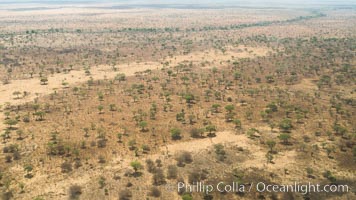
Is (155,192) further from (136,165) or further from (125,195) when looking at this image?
(136,165)

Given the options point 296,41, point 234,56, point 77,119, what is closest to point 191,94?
point 77,119

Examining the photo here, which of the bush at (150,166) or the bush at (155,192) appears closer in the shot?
the bush at (155,192)

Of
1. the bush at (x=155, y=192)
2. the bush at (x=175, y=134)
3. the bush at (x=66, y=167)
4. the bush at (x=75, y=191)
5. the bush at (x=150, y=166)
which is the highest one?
the bush at (x=175, y=134)

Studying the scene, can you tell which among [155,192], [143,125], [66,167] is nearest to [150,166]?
[155,192]

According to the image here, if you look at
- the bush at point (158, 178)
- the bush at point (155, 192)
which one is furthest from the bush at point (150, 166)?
the bush at point (155, 192)

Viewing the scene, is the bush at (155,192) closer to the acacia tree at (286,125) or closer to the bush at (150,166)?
the bush at (150,166)

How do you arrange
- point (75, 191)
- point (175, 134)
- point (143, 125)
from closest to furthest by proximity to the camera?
point (75, 191)
point (175, 134)
point (143, 125)

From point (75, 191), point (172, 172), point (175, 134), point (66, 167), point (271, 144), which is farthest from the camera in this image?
point (175, 134)

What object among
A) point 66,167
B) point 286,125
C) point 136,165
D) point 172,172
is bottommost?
point 172,172

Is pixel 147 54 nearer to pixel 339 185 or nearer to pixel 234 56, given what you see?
pixel 234 56

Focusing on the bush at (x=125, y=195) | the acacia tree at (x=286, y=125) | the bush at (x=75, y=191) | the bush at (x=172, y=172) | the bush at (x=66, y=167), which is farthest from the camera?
the acacia tree at (x=286, y=125)

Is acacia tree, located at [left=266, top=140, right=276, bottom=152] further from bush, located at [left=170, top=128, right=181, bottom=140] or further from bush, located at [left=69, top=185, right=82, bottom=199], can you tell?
bush, located at [left=69, top=185, right=82, bottom=199]
